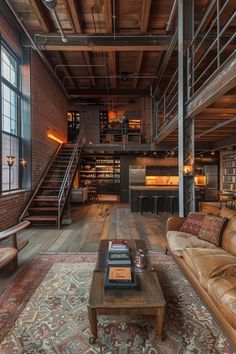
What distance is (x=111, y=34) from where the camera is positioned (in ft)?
20.2

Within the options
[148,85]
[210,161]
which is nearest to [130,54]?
[148,85]

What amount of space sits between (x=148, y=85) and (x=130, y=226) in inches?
275

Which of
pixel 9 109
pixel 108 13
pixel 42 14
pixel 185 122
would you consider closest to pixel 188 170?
pixel 185 122

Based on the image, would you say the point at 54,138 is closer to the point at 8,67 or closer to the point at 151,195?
the point at 8,67

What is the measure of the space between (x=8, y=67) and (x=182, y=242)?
6083 millimetres

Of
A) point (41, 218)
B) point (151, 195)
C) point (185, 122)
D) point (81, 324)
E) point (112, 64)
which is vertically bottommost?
point (81, 324)

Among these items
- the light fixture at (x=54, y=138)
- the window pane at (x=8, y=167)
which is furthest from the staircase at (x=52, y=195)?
the window pane at (x=8, y=167)

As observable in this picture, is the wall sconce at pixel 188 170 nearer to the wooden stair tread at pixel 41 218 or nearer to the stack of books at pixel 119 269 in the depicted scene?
the stack of books at pixel 119 269

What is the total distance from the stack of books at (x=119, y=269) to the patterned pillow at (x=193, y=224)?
1.37 meters

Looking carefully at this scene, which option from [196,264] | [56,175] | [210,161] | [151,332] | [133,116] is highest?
[133,116]

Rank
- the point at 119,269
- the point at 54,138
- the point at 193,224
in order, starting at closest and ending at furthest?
1. the point at 119,269
2. the point at 193,224
3. the point at 54,138

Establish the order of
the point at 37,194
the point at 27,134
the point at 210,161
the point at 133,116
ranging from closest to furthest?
the point at 27,134 < the point at 37,194 < the point at 210,161 < the point at 133,116

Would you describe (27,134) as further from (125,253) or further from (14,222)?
(125,253)

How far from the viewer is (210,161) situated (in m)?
11.9
